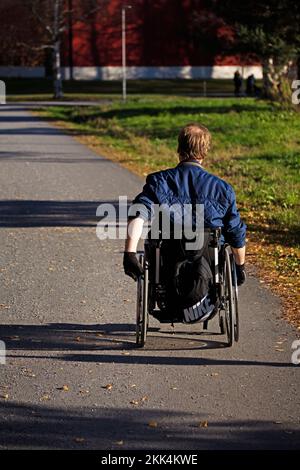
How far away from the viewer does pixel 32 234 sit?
13.8 meters

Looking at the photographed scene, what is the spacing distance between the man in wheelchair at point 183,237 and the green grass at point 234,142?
557 centimetres

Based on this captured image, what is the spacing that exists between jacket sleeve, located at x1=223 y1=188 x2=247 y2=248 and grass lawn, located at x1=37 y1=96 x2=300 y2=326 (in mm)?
1064

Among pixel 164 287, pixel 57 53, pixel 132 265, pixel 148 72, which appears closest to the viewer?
pixel 132 265

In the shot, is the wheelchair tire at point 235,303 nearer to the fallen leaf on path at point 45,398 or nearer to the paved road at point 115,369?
the paved road at point 115,369

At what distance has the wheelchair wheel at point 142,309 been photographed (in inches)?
309

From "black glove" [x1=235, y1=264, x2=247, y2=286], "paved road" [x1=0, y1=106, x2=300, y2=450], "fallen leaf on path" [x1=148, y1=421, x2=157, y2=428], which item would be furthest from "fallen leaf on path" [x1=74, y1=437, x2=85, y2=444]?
"black glove" [x1=235, y1=264, x2=247, y2=286]

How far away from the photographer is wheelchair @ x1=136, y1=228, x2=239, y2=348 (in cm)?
791

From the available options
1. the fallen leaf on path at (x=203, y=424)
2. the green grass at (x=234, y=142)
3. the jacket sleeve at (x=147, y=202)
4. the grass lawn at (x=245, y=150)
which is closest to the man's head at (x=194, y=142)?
the jacket sleeve at (x=147, y=202)

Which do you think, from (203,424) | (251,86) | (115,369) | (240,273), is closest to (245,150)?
(240,273)

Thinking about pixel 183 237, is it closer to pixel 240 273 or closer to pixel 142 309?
pixel 142 309

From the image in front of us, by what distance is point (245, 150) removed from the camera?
90.7ft

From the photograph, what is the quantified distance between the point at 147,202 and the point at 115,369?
117 cm

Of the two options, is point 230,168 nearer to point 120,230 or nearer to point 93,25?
point 120,230
